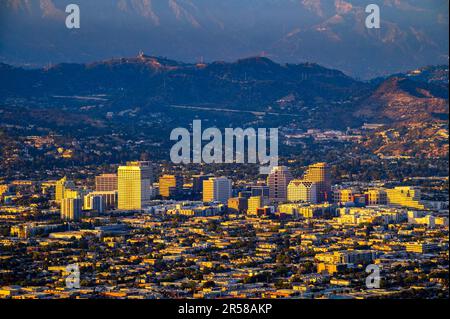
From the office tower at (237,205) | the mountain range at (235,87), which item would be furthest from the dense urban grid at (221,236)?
the mountain range at (235,87)

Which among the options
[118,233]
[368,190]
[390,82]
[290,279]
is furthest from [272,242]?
[390,82]

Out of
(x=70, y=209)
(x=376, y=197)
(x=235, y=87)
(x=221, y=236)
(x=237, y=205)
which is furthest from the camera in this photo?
(x=235, y=87)

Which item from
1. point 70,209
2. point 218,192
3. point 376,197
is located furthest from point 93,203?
point 376,197

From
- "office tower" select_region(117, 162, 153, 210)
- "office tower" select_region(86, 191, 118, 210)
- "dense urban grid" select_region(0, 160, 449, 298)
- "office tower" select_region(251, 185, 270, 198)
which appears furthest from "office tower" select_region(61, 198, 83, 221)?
"office tower" select_region(251, 185, 270, 198)

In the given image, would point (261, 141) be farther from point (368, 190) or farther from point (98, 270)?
point (98, 270)

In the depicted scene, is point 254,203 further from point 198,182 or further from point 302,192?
point 198,182
